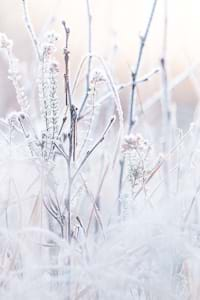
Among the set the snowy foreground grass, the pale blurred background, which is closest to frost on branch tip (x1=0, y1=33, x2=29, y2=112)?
the snowy foreground grass

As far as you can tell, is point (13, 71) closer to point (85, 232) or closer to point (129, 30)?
point (85, 232)

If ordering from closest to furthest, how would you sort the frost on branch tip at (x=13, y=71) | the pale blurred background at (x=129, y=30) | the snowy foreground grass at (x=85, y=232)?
1. the snowy foreground grass at (x=85, y=232)
2. the frost on branch tip at (x=13, y=71)
3. the pale blurred background at (x=129, y=30)

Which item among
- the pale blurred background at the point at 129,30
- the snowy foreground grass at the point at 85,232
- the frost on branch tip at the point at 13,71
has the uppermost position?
the pale blurred background at the point at 129,30

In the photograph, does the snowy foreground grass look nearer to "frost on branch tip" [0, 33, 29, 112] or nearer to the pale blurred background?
"frost on branch tip" [0, 33, 29, 112]

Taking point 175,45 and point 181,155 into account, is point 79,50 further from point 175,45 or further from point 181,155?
point 181,155

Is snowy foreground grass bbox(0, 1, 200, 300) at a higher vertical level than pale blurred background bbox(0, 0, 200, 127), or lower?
lower

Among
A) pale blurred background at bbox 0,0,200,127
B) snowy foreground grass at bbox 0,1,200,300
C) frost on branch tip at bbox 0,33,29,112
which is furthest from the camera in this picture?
pale blurred background at bbox 0,0,200,127

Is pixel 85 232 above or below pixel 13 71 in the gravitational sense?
below

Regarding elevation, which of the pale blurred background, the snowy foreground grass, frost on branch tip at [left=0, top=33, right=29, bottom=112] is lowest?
the snowy foreground grass

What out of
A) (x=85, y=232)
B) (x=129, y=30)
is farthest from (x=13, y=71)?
(x=129, y=30)

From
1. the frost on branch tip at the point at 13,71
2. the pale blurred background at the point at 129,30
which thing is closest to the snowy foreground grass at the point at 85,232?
the frost on branch tip at the point at 13,71

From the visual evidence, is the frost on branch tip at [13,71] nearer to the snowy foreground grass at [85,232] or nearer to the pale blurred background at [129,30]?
the snowy foreground grass at [85,232]

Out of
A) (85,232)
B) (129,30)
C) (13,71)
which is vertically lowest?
(85,232)

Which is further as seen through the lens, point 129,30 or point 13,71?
point 129,30
